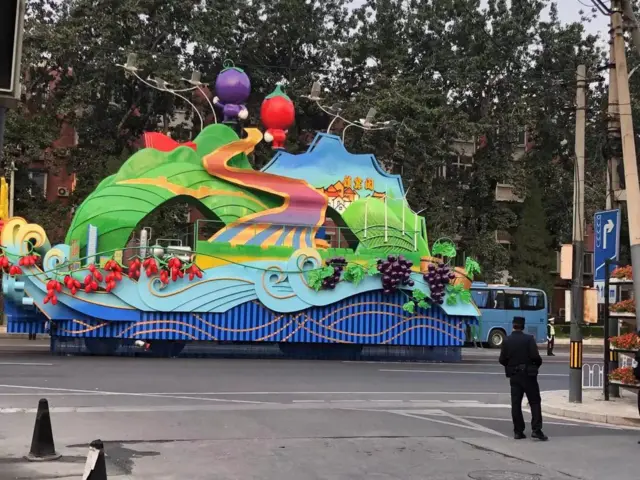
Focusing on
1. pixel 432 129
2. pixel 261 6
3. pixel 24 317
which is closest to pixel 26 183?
pixel 261 6

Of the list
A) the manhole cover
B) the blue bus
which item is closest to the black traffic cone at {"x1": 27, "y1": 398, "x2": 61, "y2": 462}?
the manhole cover

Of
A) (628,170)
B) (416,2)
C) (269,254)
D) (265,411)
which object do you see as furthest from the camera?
(416,2)

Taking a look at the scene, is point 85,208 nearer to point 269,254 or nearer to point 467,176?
point 269,254

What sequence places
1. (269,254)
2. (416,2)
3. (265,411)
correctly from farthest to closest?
(416,2) < (269,254) < (265,411)

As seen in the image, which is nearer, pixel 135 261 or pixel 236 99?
pixel 135 261

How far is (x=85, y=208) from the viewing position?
23.6m

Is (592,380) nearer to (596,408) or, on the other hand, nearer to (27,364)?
(596,408)

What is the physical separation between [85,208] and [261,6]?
60.1 ft

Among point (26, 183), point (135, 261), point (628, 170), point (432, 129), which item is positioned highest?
point (432, 129)

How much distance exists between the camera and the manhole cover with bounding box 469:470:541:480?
326 inches

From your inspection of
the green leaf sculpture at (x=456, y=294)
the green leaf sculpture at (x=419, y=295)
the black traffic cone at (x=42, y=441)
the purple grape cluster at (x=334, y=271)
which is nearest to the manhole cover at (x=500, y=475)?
the black traffic cone at (x=42, y=441)

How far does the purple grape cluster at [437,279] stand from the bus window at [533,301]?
13449 millimetres

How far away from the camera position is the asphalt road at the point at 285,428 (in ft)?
28.2

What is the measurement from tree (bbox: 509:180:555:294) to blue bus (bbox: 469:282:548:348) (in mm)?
6126
